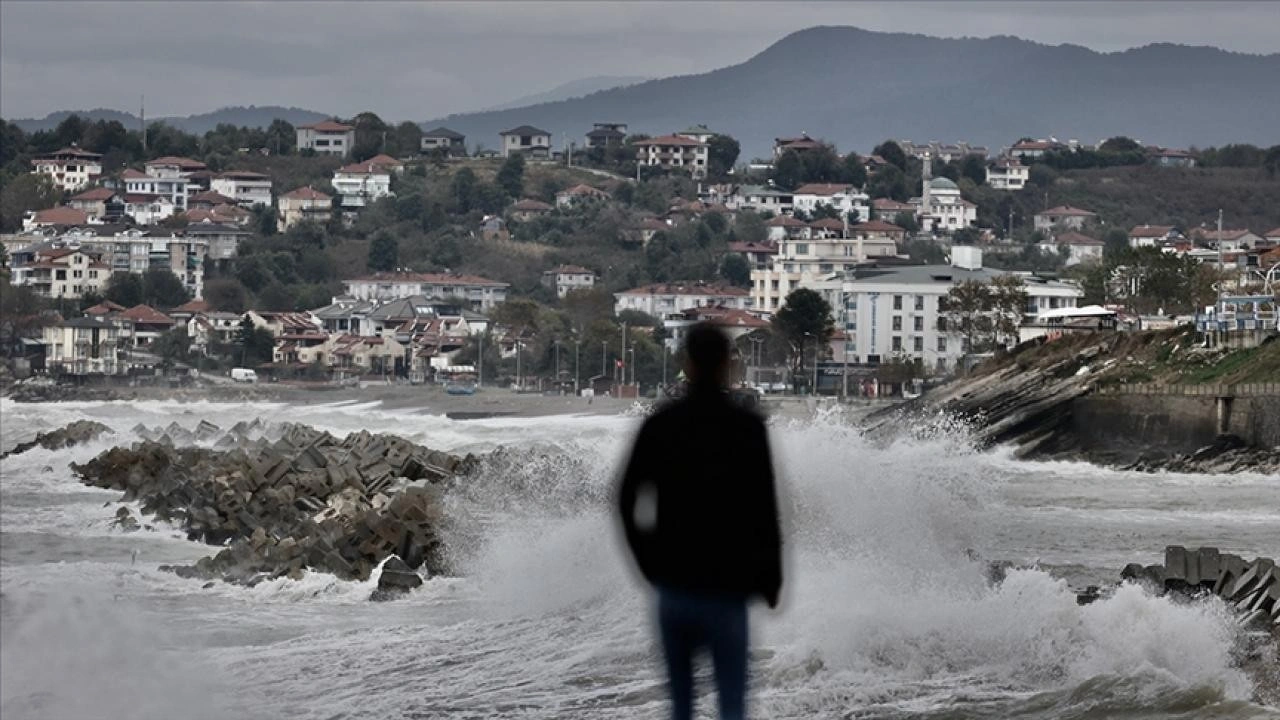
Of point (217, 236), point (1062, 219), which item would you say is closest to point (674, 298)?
point (217, 236)

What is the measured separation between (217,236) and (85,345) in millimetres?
33130

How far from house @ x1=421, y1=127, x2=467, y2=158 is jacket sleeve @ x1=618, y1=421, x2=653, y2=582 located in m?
164

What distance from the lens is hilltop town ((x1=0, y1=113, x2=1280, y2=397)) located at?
275ft

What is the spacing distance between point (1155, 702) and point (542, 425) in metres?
47.0

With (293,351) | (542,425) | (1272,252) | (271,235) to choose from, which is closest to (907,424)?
(542,425)

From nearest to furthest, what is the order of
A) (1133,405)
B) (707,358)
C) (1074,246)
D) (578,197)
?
(707,358) → (1133,405) → (1074,246) → (578,197)

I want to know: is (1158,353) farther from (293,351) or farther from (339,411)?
(293,351)

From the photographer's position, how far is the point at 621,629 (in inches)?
588

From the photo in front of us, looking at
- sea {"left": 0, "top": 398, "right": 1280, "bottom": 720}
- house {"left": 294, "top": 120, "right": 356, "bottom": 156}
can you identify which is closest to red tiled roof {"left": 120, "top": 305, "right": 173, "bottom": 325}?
house {"left": 294, "top": 120, "right": 356, "bottom": 156}

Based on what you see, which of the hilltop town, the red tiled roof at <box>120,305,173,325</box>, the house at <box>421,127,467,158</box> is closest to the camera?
the hilltop town

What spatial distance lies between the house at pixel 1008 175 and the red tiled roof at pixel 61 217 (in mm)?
63571

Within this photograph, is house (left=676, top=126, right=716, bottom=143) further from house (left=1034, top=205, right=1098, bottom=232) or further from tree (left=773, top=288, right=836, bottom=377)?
tree (left=773, top=288, right=836, bottom=377)

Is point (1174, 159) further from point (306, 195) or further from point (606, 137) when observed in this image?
point (306, 195)

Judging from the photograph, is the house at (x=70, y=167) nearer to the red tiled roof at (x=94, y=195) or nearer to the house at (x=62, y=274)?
the red tiled roof at (x=94, y=195)
